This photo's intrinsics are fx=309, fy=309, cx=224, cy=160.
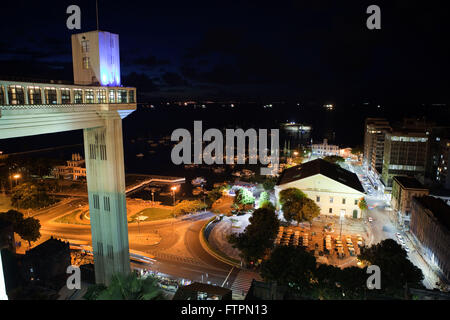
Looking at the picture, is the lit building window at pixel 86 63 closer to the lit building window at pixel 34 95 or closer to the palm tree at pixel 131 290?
the lit building window at pixel 34 95

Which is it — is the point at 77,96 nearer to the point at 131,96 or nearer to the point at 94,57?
the point at 94,57

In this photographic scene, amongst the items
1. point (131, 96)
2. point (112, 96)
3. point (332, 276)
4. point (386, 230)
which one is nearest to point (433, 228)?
point (386, 230)

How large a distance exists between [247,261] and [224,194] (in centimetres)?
2285

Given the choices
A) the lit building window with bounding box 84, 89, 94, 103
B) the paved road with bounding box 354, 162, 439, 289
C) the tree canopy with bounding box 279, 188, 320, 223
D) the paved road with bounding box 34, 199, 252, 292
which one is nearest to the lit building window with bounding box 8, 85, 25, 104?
the lit building window with bounding box 84, 89, 94, 103

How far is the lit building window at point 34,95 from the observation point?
1280cm

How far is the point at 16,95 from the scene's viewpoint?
40.3 ft

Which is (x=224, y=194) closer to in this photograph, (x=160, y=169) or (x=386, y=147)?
(x=386, y=147)

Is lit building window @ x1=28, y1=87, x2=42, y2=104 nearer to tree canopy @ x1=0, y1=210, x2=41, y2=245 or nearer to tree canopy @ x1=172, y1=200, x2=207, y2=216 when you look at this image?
tree canopy @ x1=0, y1=210, x2=41, y2=245

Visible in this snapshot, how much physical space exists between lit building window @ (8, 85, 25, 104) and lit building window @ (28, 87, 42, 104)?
31 centimetres

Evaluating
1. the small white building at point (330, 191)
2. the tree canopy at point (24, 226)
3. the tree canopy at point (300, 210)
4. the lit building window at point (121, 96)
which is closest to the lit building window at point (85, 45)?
the lit building window at point (121, 96)

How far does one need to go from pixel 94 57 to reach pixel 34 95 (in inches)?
162

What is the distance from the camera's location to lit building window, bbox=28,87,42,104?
12.8 metres

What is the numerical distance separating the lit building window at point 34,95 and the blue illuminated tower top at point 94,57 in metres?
3.28
